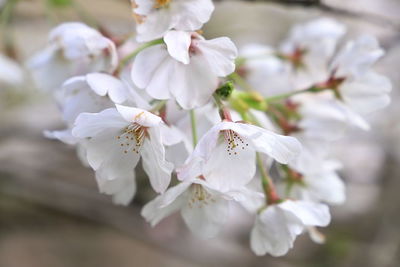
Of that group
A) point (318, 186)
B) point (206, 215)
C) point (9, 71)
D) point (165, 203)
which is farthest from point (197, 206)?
point (9, 71)

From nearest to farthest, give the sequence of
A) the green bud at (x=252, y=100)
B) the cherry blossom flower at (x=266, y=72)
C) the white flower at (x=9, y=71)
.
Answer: the green bud at (x=252, y=100)
the cherry blossom flower at (x=266, y=72)
the white flower at (x=9, y=71)

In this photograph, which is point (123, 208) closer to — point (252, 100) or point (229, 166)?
point (252, 100)

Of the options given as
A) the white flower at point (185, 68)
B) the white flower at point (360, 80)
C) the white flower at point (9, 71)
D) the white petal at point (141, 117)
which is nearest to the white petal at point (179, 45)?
the white flower at point (185, 68)

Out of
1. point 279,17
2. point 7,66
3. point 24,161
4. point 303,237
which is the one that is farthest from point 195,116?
point 279,17

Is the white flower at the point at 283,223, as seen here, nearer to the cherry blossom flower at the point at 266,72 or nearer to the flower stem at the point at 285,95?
the flower stem at the point at 285,95

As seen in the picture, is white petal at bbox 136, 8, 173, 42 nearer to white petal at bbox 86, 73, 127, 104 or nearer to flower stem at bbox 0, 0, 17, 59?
white petal at bbox 86, 73, 127, 104

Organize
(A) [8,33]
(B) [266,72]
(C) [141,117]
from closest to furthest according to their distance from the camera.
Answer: (C) [141,117] < (B) [266,72] < (A) [8,33]

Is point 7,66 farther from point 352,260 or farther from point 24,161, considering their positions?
point 352,260
